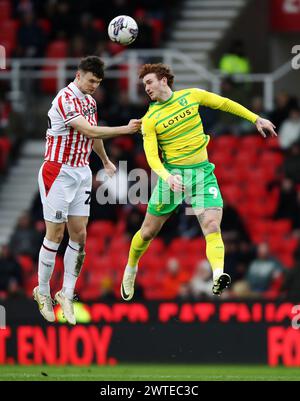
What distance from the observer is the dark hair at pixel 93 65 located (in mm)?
15266

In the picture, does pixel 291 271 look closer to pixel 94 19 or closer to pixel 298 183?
pixel 298 183

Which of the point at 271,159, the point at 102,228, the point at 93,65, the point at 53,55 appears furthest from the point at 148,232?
the point at 53,55

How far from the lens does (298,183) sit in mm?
22938

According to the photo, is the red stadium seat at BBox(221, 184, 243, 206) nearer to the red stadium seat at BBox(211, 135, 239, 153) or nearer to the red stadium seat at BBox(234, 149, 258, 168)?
the red stadium seat at BBox(234, 149, 258, 168)

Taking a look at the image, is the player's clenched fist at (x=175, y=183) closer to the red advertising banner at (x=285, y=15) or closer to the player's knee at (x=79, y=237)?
the player's knee at (x=79, y=237)

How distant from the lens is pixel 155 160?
15.1m

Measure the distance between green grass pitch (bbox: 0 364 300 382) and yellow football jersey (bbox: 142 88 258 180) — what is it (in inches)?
103

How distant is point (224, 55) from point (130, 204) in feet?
16.5

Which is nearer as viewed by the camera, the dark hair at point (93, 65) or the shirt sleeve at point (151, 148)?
the shirt sleeve at point (151, 148)

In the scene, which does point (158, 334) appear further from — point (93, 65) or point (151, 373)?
point (93, 65)

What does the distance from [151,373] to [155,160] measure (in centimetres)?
439

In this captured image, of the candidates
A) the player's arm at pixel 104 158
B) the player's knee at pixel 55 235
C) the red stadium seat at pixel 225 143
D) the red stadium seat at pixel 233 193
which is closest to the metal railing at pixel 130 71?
the red stadium seat at pixel 225 143

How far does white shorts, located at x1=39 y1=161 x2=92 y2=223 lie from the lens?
15.6 meters
